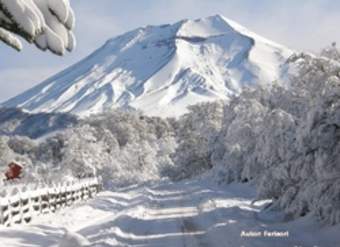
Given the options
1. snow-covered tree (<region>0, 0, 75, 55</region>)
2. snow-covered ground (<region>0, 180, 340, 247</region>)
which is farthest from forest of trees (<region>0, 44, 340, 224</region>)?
snow-covered tree (<region>0, 0, 75, 55</region>)

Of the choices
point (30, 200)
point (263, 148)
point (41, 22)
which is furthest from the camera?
point (263, 148)

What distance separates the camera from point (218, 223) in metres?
19.0

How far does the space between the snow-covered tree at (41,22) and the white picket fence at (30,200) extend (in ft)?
44.2

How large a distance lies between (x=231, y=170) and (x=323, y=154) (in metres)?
31.9

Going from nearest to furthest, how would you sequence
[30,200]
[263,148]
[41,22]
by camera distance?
[41,22]
[30,200]
[263,148]

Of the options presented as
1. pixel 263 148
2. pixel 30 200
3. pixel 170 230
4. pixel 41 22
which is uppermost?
pixel 263 148

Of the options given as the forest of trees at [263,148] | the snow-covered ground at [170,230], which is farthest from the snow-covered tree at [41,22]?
the forest of trees at [263,148]

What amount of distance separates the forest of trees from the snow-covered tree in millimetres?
13748

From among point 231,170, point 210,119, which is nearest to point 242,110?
point 231,170

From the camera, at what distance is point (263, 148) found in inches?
1188

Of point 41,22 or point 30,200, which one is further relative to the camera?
point 30,200

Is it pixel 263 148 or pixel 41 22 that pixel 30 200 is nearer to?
pixel 263 148

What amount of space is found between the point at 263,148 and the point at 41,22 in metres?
27.3

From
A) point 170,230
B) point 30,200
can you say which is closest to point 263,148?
point 170,230
